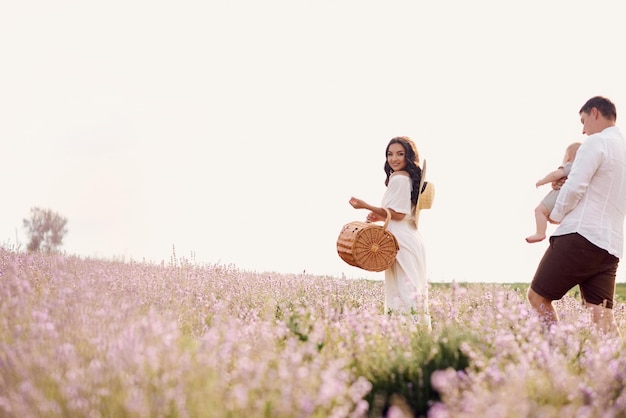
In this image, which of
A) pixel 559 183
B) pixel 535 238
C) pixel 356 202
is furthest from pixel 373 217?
pixel 559 183

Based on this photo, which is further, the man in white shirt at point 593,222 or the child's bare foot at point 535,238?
the child's bare foot at point 535,238

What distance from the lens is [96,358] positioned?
11.2ft

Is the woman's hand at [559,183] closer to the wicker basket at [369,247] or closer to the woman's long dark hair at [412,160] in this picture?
the woman's long dark hair at [412,160]

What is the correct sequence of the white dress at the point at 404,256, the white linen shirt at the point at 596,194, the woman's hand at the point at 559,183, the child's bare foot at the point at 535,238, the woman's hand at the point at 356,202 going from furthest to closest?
the white dress at the point at 404,256 → the woman's hand at the point at 356,202 → the woman's hand at the point at 559,183 → the child's bare foot at the point at 535,238 → the white linen shirt at the point at 596,194

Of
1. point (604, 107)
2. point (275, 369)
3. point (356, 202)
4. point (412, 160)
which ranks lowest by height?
point (275, 369)

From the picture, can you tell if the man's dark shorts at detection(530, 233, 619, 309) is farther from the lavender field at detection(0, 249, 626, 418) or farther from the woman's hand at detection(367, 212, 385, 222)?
the woman's hand at detection(367, 212, 385, 222)

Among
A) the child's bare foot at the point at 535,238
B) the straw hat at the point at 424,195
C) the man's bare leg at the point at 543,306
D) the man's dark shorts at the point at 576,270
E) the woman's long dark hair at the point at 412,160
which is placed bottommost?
the man's bare leg at the point at 543,306

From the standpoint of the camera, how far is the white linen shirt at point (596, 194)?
5.17 meters

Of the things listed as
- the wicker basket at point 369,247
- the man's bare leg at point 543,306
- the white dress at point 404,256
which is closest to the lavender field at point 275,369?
the man's bare leg at point 543,306

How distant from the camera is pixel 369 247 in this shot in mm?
5711

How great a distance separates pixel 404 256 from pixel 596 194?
185 centimetres

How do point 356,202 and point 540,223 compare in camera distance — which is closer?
point 540,223

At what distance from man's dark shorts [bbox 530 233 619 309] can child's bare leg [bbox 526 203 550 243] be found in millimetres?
111

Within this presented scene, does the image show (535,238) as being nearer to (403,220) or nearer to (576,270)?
(576,270)
